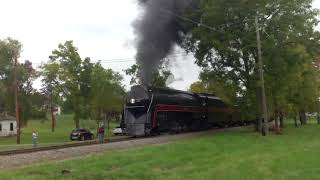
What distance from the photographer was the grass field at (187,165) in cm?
1576

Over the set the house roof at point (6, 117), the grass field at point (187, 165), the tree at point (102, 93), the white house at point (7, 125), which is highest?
the tree at point (102, 93)

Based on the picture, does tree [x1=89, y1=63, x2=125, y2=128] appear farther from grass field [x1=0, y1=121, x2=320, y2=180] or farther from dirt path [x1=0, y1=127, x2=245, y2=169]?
grass field [x1=0, y1=121, x2=320, y2=180]

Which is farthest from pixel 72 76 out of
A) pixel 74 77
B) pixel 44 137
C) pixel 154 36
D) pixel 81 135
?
pixel 154 36

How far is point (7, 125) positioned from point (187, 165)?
192 feet

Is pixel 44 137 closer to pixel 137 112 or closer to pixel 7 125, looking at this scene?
pixel 7 125

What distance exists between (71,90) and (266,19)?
96.7 ft

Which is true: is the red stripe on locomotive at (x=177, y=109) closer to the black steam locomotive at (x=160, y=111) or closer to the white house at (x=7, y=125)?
the black steam locomotive at (x=160, y=111)

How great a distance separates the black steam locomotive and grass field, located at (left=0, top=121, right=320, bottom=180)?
956 centimetres

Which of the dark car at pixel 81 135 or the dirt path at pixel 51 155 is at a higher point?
the dark car at pixel 81 135

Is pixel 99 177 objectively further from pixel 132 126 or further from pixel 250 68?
pixel 250 68

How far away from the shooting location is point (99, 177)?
15.4 metres

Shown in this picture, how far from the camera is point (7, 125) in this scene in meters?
72.8

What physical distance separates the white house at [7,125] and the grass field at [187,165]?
52245mm

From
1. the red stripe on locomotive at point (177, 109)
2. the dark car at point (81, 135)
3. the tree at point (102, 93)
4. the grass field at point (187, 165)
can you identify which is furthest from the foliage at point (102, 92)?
the grass field at point (187, 165)
